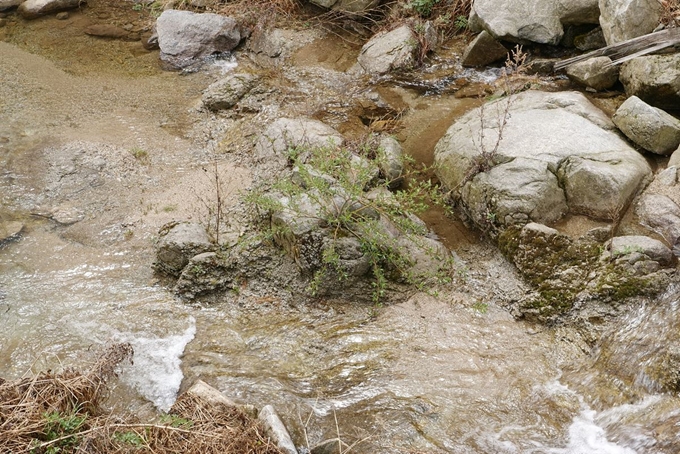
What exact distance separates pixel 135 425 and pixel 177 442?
0.27 meters

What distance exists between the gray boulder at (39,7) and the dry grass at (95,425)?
8885 mm

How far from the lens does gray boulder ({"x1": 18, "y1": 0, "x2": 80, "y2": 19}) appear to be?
1104 centimetres

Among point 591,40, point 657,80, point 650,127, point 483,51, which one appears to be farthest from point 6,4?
point 650,127

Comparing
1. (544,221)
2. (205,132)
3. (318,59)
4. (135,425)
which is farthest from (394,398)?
(318,59)

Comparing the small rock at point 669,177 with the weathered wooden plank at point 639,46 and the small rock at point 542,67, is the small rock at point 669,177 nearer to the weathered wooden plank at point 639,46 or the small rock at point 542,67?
the weathered wooden plank at point 639,46

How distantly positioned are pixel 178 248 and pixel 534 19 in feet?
18.1

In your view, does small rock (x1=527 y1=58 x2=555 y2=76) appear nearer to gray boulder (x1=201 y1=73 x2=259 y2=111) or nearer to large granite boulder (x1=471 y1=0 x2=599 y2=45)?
large granite boulder (x1=471 y1=0 x2=599 y2=45)

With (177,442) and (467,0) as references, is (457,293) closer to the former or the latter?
(177,442)

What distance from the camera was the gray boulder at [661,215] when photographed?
A: 215 inches

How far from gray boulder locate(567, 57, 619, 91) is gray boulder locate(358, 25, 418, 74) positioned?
2225mm

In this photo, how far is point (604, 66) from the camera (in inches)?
289

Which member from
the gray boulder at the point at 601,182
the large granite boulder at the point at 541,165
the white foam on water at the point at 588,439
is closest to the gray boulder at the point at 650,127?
the large granite boulder at the point at 541,165

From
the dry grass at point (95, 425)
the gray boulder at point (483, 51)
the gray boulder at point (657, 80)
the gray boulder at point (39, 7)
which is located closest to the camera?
the dry grass at point (95, 425)

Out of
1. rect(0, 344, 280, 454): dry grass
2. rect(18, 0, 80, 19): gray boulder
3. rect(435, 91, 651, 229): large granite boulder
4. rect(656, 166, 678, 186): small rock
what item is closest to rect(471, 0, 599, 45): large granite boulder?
rect(435, 91, 651, 229): large granite boulder
